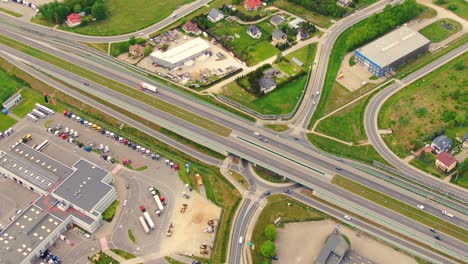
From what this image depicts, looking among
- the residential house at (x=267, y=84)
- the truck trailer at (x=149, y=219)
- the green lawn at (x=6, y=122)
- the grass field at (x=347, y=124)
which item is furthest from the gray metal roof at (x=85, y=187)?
the grass field at (x=347, y=124)

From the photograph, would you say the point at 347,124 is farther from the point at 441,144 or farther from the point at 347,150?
the point at 441,144

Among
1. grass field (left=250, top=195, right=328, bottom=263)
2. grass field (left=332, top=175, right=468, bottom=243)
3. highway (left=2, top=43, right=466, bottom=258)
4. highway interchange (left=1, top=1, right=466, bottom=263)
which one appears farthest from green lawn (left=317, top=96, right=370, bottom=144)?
grass field (left=250, top=195, right=328, bottom=263)

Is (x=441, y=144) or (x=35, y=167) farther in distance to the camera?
(x=441, y=144)

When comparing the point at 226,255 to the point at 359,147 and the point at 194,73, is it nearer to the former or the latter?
the point at 359,147

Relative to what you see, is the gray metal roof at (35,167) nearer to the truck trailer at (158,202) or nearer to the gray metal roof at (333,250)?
the truck trailer at (158,202)

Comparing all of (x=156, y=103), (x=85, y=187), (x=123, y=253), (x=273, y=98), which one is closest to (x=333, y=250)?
(x=123, y=253)

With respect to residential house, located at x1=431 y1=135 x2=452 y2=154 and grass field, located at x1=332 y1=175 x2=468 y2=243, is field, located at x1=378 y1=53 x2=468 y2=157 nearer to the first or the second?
residential house, located at x1=431 y1=135 x2=452 y2=154
